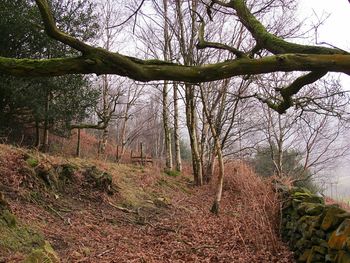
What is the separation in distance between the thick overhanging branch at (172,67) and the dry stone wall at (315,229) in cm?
206

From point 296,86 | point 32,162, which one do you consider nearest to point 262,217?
point 296,86

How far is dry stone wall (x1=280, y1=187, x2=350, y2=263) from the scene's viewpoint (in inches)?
178

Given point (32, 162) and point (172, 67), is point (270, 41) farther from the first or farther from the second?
point (32, 162)

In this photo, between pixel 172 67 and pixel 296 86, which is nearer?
pixel 172 67

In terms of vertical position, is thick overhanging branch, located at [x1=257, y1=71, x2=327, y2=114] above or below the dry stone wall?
above

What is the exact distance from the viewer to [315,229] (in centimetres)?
545

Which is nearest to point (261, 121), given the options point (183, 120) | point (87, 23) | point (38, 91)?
point (183, 120)

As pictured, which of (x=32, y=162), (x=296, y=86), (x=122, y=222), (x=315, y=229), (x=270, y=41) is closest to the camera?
(x=296, y=86)

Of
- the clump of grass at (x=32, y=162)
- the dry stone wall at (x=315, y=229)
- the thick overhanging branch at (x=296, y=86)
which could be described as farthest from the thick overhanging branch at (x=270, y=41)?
the clump of grass at (x=32, y=162)

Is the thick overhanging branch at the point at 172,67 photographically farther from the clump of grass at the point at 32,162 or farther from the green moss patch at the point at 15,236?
the clump of grass at the point at 32,162

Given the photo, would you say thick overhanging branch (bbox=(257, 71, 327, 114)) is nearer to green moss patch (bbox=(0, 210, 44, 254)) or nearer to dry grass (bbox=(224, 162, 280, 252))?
dry grass (bbox=(224, 162, 280, 252))

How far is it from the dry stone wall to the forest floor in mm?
302

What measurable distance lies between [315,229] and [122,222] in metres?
4.25

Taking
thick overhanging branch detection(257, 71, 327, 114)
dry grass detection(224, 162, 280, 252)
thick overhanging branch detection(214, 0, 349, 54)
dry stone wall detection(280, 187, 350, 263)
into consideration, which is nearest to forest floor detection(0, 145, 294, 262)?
dry grass detection(224, 162, 280, 252)
